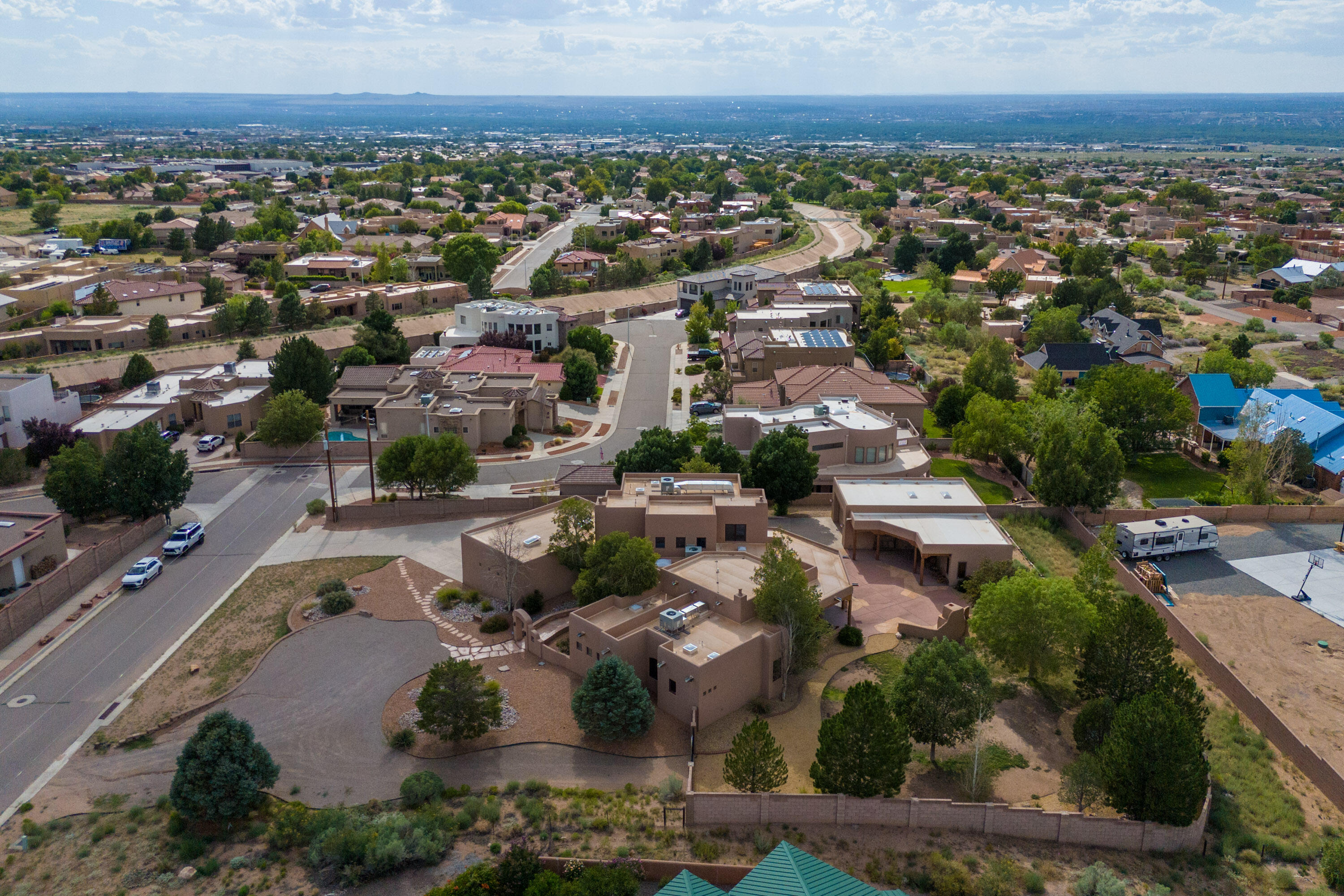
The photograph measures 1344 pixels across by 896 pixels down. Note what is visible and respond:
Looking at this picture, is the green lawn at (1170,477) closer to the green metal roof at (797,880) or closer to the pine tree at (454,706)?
the green metal roof at (797,880)

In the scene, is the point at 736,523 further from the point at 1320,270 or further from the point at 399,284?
the point at 1320,270

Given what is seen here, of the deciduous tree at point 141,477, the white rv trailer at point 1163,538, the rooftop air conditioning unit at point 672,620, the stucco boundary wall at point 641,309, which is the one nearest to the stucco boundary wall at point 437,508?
the deciduous tree at point 141,477

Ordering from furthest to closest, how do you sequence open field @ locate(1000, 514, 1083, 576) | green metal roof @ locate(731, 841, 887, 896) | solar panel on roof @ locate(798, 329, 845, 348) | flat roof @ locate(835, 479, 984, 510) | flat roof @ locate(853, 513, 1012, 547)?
1. solar panel on roof @ locate(798, 329, 845, 348)
2. flat roof @ locate(835, 479, 984, 510)
3. open field @ locate(1000, 514, 1083, 576)
4. flat roof @ locate(853, 513, 1012, 547)
5. green metal roof @ locate(731, 841, 887, 896)

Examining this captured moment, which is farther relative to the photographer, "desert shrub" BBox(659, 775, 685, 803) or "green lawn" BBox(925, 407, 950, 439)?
"green lawn" BBox(925, 407, 950, 439)

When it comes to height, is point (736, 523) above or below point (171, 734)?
above

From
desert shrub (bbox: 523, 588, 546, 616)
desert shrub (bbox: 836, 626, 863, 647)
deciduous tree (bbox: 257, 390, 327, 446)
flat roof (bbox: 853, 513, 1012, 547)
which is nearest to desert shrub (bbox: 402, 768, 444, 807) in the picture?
desert shrub (bbox: 523, 588, 546, 616)

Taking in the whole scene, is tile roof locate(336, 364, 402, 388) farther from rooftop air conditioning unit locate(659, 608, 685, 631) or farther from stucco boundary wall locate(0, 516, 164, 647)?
rooftop air conditioning unit locate(659, 608, 685, 631)

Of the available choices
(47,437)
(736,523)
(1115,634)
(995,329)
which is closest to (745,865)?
(1115,634)
